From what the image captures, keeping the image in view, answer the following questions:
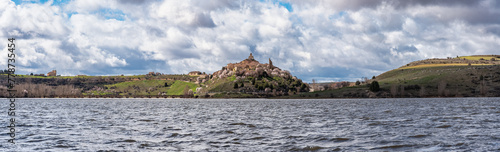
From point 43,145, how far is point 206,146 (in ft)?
48.8

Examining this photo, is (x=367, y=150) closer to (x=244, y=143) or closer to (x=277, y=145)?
(x=277, y=145)

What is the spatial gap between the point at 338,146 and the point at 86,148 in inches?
854

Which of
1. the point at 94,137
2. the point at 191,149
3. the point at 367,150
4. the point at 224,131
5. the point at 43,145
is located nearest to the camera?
the point at 367,150

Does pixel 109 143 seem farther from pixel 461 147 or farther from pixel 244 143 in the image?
pixel 461 147

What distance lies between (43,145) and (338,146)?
86.6 ft

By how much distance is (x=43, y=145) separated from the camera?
35125 millimetres

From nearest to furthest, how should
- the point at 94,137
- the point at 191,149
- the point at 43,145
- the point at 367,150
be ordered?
1. the point at 367,150
2. the point at 191,149
3. the point at 43,145
4. the point at 94,137

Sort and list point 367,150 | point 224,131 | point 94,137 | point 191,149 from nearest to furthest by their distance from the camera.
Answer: point 367,150 → point 191,149 → point 94,137 → point 224,131

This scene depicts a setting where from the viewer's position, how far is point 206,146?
114 feet

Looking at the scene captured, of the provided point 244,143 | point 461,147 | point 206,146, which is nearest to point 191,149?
point 206,146

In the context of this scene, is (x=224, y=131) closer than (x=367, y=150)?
No

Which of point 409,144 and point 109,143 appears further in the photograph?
point 109,143

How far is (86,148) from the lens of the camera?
33.4 m

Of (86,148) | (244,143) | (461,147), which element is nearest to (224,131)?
(244,143)
